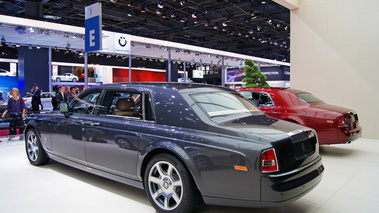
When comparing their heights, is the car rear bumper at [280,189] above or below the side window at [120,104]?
below

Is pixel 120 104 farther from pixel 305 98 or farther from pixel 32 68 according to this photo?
pixel 32 68

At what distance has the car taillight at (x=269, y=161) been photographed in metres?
2.16

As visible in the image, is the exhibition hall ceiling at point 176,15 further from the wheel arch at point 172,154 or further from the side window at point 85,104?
the wheel arch at point 172,154

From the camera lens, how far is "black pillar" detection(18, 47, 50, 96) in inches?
593

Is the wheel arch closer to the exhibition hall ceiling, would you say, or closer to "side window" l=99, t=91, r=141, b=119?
"side window" l=99, t=91, r=141, b=119

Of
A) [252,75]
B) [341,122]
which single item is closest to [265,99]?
[341,122]

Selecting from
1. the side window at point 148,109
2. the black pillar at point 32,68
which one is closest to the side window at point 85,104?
the side window at point 148,109

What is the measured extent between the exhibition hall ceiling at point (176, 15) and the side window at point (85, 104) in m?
10.1

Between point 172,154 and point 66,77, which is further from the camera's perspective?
point 66,77

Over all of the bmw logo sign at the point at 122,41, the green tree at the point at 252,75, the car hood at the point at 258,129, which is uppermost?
the bmw logo sign at the point at 122,41

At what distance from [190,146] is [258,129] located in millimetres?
618

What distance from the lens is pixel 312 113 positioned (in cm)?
509

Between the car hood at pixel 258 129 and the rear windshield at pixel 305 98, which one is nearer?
the car hood at pixel 258 129

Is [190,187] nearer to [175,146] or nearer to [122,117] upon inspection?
[175,146]
